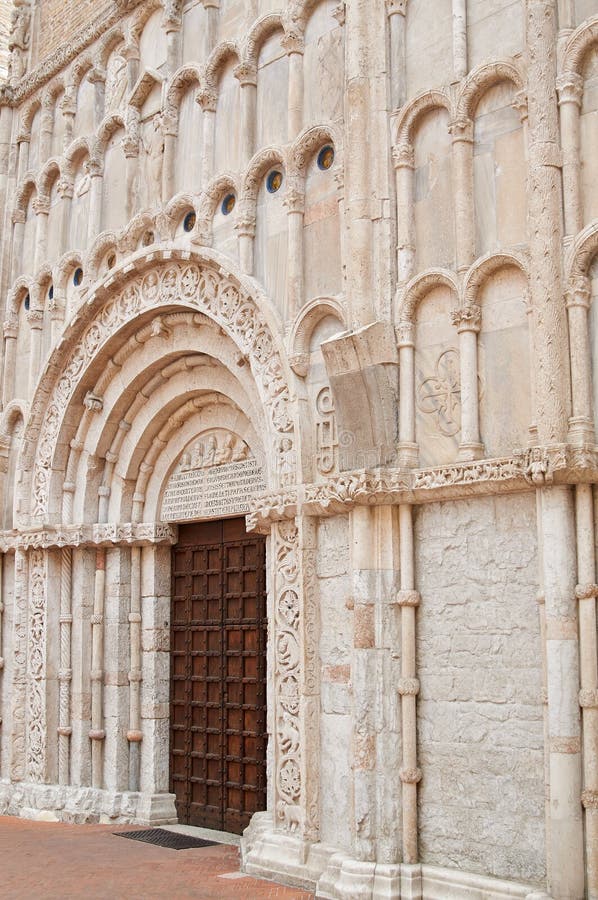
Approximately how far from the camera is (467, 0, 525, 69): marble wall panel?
7387mm

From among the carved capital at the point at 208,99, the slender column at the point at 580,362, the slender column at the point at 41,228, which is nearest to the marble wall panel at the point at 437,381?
the slender column at the point at 580,362

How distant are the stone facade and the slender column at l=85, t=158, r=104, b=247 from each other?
0.12 feet

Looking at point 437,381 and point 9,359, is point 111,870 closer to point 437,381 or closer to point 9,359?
point 437,381

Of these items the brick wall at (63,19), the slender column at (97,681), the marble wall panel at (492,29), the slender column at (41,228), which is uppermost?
the brick wall at (63,19)

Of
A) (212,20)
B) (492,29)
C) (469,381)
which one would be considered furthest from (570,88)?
(212,20)

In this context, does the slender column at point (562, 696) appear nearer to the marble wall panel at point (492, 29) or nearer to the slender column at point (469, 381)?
the slender column at point (469, 381)

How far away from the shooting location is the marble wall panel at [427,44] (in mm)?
7887

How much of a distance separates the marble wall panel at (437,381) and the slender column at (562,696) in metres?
1.06

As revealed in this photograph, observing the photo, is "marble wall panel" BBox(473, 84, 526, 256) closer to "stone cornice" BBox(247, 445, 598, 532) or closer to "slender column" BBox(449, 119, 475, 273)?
"slender column" BBox(449, 119, 475, 273)

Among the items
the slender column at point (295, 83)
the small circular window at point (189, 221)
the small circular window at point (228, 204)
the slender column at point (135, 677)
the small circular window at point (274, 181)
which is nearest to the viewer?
the slender column at point (295, 83)

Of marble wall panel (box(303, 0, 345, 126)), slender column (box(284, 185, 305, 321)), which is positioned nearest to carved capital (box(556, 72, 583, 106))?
marble wall panel (box(303, 0, 345, 126))

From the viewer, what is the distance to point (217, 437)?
35.7 feet

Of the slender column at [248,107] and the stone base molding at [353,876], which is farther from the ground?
the slender column at [248,107]

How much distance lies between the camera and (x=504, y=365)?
7172mm
